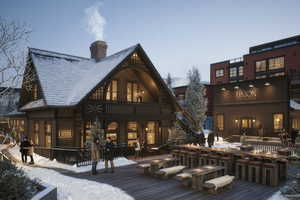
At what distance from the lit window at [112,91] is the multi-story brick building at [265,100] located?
64.5ft

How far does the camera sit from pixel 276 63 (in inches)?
1583

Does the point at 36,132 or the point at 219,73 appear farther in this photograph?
the point at 219,73

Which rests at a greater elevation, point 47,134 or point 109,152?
point 47,134

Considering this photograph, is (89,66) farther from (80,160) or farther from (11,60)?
(11,60)

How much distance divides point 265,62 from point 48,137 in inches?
1617

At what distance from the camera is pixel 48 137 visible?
61.0 feet

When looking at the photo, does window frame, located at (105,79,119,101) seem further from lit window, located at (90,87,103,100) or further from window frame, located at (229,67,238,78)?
window frame, located at (229,67,238,78)

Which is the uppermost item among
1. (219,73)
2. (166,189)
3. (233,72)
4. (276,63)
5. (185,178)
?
(276,63)

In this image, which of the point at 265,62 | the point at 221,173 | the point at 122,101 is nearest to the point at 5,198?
the point at 221,173

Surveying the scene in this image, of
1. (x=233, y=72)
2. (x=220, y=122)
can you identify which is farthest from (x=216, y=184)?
(x=233, y=72)

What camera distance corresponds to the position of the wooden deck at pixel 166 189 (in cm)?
878

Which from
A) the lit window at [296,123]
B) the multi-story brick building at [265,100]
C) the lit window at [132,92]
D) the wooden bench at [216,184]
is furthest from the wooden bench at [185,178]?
the lit window at [296,123]

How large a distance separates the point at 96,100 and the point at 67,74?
5.35 meters

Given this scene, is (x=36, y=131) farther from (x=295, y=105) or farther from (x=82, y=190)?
(x=295, y=105)
